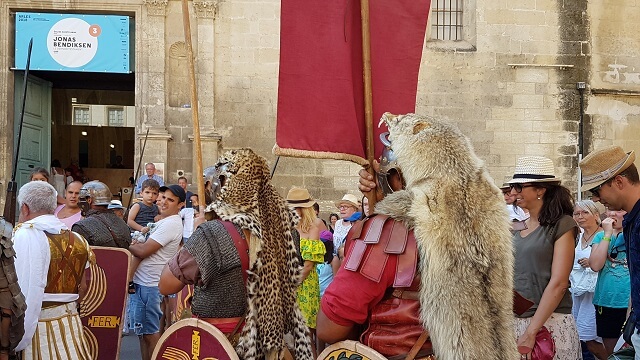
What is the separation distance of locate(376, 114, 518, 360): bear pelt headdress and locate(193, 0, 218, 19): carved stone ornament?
13.3 meters

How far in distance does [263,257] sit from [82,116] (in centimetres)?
2559

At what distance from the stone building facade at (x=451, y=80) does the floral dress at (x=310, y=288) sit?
8.99 m

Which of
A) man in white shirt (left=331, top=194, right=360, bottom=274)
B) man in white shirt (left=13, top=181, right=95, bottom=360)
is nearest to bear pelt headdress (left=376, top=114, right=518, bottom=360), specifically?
man in white shirt (left=13, top=181, right=95, bottom=360)

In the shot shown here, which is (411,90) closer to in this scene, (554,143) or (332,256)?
(332,256)

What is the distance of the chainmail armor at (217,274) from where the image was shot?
4195 mm

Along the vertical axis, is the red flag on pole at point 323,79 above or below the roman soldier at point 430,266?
above

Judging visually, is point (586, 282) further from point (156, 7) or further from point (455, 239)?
point (156, 7)

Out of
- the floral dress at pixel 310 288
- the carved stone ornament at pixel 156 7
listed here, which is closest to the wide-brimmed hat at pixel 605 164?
the floral dress at pixel 310 288

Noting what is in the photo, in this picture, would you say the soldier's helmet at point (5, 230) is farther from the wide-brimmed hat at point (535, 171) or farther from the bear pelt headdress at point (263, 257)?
the wide-brimmed hat at point (535, 171)

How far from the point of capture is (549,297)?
4703 mm

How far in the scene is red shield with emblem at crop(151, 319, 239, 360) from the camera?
4023mm

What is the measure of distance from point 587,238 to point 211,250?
4.93m

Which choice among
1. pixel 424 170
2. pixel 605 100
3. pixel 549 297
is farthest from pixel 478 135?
pixel 424 170

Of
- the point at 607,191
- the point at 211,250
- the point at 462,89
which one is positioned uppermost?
the point at 462,89
